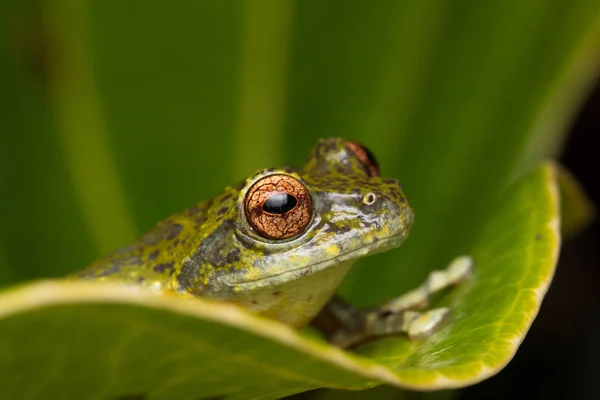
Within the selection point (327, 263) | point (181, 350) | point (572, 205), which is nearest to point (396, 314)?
point (327, 263)

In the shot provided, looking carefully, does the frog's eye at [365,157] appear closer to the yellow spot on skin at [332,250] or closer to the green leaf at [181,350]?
the yellow spot on skin at [332,250]

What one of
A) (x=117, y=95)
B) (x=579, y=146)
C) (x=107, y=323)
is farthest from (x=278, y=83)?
(x=107, y=323)

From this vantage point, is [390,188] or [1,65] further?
[1,65]

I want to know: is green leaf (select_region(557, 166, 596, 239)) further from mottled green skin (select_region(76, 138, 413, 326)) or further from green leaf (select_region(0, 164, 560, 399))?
green leaf (select_region(0, 164, 560, 399))

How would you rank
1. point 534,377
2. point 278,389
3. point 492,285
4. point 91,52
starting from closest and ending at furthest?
point 278,389 < point 492,285 < point 534,377 < point 91,52

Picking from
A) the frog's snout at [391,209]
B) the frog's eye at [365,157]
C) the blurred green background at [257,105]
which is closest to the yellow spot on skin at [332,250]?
the frog's snout at [391,209]

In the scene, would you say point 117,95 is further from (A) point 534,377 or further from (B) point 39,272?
(A) point 534,377
